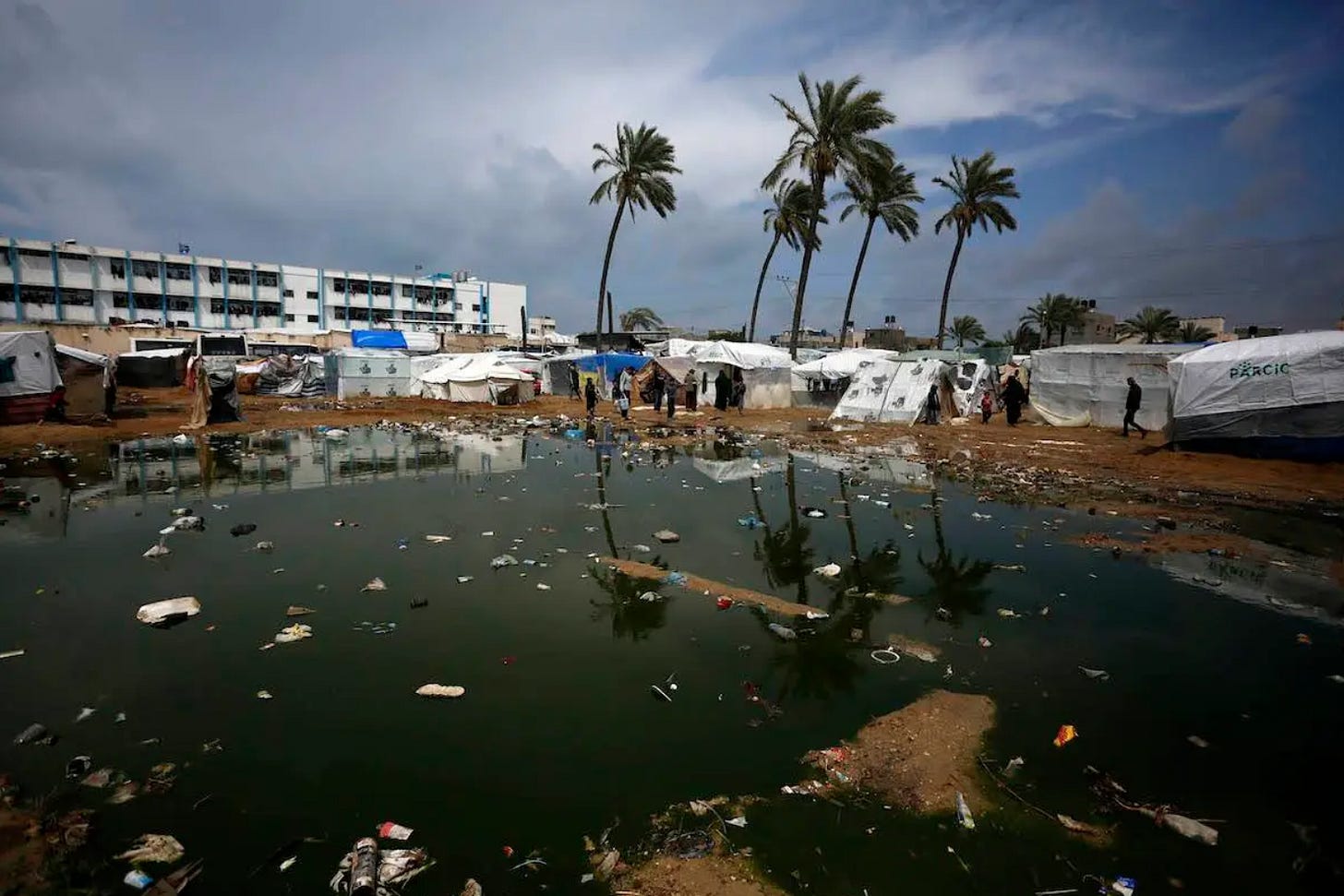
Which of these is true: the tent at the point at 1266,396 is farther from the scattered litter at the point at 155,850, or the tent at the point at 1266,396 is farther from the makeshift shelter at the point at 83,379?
the makeshift shelter at the point at 83,379

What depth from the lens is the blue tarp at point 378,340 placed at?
33500 mm

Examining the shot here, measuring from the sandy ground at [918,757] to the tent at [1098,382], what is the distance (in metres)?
18.2

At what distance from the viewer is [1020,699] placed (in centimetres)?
411

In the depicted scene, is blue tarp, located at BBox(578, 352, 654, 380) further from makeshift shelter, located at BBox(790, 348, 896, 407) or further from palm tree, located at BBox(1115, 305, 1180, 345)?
palm tree, located at BBox(1115, 305, 1180, 345)

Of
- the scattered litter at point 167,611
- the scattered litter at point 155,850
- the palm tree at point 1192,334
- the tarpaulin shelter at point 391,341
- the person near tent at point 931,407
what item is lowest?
the scattered litter at point 155,850

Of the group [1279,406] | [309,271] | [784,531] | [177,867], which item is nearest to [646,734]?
[177,867]

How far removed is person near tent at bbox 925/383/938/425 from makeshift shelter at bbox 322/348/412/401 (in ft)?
70.0

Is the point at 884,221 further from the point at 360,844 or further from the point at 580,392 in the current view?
the point at 360,844

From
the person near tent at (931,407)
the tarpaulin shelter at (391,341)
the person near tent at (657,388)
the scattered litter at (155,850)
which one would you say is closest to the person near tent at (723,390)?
the person near tent at (657,388)

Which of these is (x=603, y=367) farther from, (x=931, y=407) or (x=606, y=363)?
(x=931, y=407)

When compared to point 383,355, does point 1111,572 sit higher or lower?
lower

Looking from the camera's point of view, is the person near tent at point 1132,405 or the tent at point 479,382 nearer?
the person near tent at point 1132,405

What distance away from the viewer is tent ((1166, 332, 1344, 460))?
12.1m

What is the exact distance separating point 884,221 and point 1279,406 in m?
23.3
